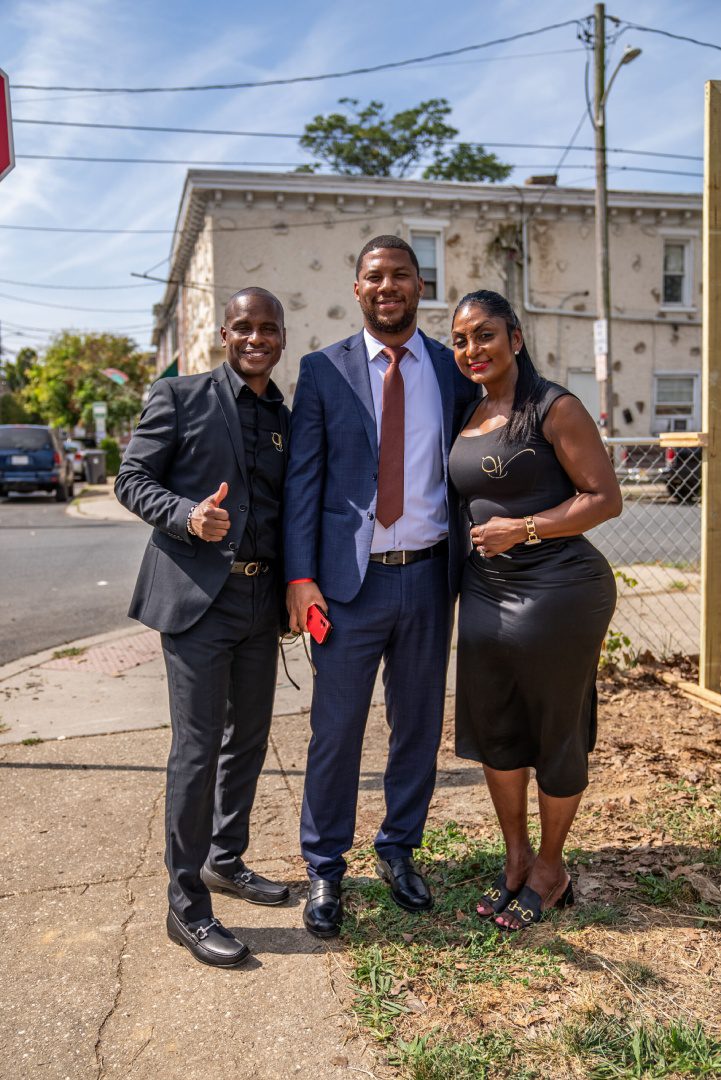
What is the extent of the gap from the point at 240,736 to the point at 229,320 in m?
1.45

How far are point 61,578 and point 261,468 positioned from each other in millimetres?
7722

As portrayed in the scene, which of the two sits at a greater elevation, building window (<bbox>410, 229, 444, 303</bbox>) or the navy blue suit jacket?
building window (<bbox>410, 229, 444, 303</bbox>)

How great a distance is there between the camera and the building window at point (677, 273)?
75.0ft

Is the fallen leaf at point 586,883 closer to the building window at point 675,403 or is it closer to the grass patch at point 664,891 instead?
the grass patch at point 664,891

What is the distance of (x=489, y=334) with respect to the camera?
286 centimetres

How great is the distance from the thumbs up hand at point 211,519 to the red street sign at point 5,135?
241cm

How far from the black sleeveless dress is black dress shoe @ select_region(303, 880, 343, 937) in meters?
0.71

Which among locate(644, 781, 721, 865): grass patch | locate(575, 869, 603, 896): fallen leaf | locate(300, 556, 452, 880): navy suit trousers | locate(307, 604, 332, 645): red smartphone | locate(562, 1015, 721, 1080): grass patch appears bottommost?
locate(575, 869, 603, 896): fallen leaf

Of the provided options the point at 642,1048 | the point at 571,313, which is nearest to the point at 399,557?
the point at 642,1048

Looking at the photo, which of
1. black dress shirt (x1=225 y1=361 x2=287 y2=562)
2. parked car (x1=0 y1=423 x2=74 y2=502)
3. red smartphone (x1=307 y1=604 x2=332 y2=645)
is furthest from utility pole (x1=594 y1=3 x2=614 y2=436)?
red smartphone (x1=307 y1=604 x2=332 y2=645)

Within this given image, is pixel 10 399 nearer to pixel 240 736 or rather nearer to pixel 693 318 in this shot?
pixel 693 318

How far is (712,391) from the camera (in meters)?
4.61

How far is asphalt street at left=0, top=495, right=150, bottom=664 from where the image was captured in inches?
294

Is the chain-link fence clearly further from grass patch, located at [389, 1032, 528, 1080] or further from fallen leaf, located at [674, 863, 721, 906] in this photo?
grass patch, located at [389, 1032, 528, 1080]
